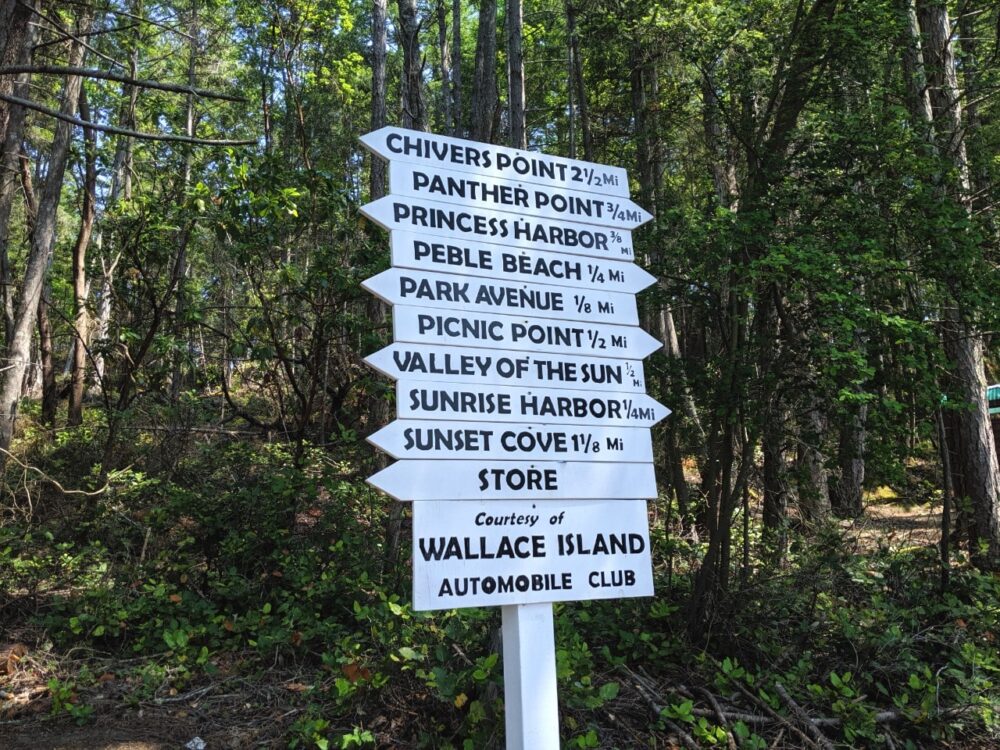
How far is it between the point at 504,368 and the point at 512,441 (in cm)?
31

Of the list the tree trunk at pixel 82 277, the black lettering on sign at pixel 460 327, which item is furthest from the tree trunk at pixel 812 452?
the tree trunk at pixel 82 277

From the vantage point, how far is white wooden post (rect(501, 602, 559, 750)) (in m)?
A: 2.89

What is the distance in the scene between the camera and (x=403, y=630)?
187 inches

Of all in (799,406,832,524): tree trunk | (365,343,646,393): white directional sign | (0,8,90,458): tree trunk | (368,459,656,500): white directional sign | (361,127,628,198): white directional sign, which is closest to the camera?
(368,459,656,500): white directional sign

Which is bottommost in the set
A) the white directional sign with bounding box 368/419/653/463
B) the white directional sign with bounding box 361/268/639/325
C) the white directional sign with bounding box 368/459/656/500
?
the white directional sign with bounding box 368/459/656/500

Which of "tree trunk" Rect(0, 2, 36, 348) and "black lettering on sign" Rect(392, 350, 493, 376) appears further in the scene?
"tree trunk" Rect(0, 2, 36, 348)

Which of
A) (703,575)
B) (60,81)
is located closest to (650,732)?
(703,575)

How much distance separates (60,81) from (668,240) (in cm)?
1144

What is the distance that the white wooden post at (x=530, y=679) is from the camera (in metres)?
2.89

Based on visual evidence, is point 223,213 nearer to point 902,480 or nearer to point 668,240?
point 668,240

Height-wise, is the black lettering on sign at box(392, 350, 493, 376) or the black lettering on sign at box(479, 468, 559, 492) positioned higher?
the black lettering on sign at box(392, 350, 493, 376)

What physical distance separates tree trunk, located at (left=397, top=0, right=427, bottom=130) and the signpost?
429cm

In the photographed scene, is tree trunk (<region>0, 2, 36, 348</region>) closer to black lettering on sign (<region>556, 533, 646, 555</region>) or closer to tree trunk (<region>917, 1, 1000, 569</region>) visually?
black lettering on sign (<region>556, 533, 646, 555</region>)

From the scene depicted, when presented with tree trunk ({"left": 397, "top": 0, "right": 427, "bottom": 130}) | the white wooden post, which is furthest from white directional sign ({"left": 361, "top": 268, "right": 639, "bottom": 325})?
tree trunk ({"left": 397, "top": 0, "right": 427, "bottom": 130})
